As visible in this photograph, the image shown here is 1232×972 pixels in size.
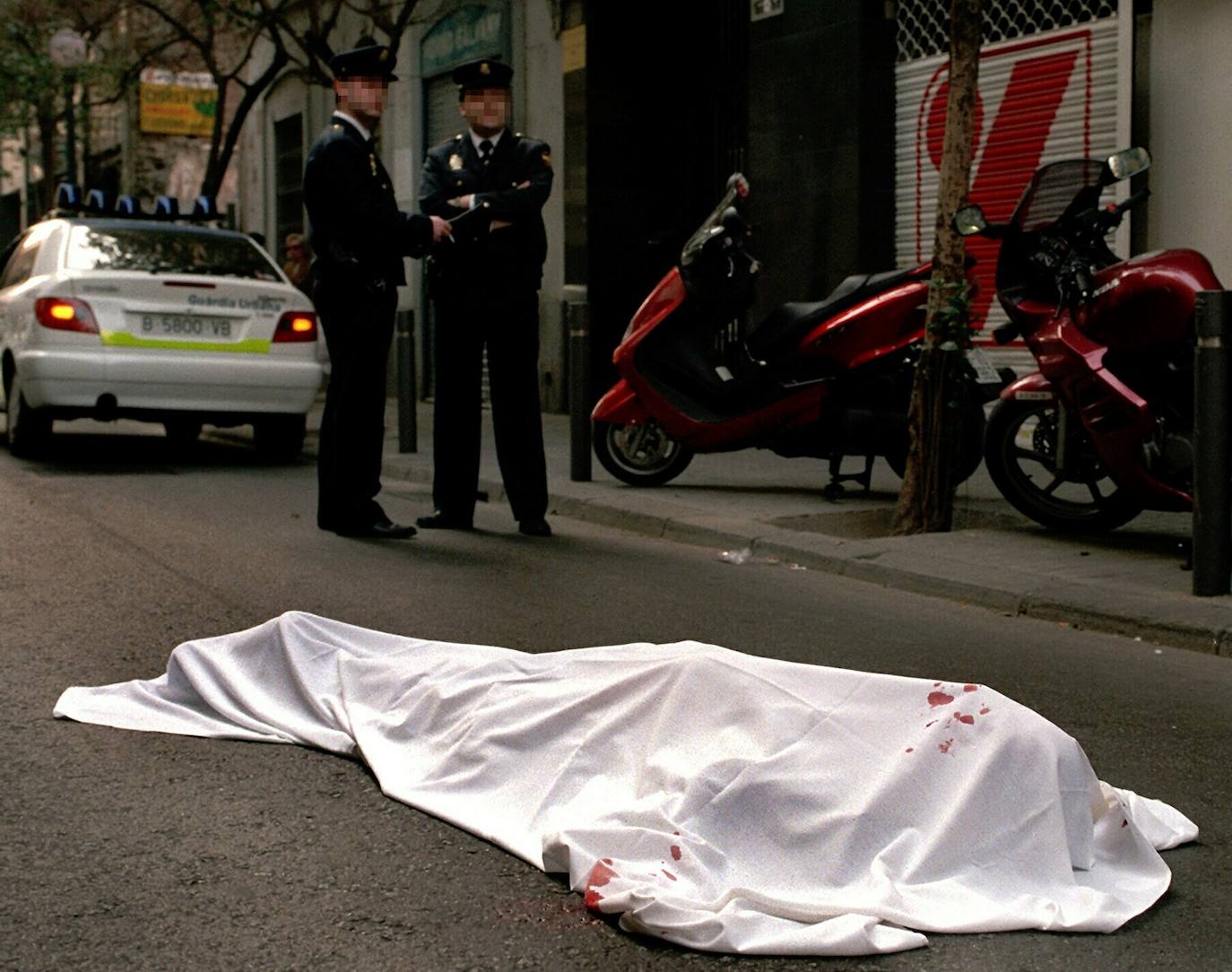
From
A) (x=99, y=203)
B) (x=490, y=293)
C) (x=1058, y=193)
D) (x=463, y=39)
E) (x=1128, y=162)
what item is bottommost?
(x=490, y=293)

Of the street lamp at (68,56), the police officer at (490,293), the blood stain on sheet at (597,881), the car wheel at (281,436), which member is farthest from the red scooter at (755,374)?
the street lamp at (68,56)

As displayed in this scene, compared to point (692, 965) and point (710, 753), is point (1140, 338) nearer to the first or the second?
point (710, 753)

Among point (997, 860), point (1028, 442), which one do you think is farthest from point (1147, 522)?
point (997, 860)

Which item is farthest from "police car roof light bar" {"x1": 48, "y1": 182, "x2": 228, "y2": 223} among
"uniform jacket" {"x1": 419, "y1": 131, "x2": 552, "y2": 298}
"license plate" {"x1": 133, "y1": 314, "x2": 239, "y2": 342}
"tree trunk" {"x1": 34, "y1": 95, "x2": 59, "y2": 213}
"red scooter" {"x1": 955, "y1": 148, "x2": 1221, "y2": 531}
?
"tree trunk" {"x1": 34, "y1": 95, "x2": 59, "y2": 213}

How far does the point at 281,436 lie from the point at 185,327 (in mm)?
1195

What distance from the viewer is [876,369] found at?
9.56 m

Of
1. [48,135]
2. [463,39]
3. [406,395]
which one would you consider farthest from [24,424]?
[48,135]

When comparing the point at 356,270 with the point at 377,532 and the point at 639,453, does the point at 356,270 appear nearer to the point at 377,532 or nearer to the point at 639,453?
the point at 377,532

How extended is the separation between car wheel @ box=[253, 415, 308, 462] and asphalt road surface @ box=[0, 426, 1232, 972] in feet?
7.81

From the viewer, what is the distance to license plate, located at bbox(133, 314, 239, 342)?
36.8 feet

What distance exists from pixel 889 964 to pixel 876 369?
681cm

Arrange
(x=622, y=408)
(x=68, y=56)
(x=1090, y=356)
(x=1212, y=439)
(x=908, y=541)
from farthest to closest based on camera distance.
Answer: (x=68, y=56), (x=622, y=408), (x=908, y=541), (x=1090, y=356), (x=1212, y=439)

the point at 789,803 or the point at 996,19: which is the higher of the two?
the point at 996,19

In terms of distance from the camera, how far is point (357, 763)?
165 inches
